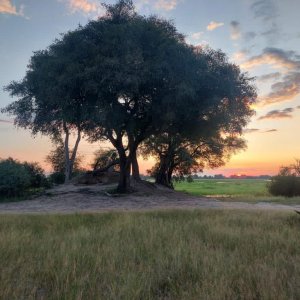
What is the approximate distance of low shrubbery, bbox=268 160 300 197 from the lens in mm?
42500

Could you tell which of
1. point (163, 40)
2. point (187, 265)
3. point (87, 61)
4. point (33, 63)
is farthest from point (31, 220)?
point (33, 63)

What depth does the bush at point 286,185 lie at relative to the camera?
139ft

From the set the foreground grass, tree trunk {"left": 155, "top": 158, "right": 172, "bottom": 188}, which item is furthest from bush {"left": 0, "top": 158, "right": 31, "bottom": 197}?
tree trunk {"left": 155, "top": 158, "right": 172, "bottom": 188}

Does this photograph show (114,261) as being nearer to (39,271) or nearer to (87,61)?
(39,271)

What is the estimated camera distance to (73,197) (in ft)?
85.5

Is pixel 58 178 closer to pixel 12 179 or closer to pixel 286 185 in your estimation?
pixel 12 179

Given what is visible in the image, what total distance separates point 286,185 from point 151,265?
3951cm

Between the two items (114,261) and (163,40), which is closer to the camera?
(114,261)

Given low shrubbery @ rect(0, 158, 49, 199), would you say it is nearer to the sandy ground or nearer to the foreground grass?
the sandy ground

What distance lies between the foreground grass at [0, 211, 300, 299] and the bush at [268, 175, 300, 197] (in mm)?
33691

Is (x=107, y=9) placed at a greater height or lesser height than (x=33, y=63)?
greater

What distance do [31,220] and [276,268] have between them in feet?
32.1

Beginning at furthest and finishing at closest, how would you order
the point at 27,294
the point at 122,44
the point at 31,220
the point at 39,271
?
the point at 122,44, the point at 31,220, the point at 39,271, the point at 27,294

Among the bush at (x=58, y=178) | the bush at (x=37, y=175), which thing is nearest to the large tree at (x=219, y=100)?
the bush at (x=37, y=175)
